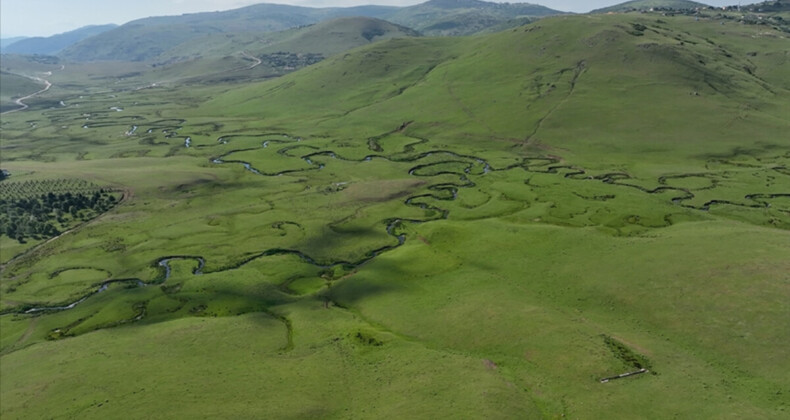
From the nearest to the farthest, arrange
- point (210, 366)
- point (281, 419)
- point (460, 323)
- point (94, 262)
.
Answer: point (281, 419)
point (210, 366)
point (460, 323)
point (94, 262)

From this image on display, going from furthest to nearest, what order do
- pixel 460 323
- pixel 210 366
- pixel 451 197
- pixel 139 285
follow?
pixel 451 197 < pixel 139 285 < pixel 460 323 < pixel 210 366

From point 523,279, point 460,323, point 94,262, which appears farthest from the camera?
point 94,262

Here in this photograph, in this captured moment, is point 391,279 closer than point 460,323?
No

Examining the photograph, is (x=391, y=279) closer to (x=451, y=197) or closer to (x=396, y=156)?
(x=451, y=197)

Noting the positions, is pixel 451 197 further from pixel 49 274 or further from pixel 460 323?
pixel 49 274

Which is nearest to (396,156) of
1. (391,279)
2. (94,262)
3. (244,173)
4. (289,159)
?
(289,159)

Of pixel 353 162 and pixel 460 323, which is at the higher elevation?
pixel 353 162

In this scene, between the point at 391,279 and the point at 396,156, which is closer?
the point at 391,279

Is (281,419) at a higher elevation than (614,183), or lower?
lower

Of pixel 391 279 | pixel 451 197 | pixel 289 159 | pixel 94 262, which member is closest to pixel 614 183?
pixel 451 197
